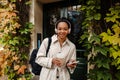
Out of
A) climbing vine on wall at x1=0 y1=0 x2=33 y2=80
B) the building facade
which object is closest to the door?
the building facade

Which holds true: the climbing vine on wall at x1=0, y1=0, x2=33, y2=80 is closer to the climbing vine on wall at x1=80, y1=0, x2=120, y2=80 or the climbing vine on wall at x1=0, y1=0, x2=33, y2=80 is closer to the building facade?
the building facade

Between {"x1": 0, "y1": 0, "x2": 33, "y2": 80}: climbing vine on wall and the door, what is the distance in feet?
1.57

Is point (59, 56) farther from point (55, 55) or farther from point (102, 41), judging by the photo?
point (102, 41)

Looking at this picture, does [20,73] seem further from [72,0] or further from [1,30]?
[72,0]

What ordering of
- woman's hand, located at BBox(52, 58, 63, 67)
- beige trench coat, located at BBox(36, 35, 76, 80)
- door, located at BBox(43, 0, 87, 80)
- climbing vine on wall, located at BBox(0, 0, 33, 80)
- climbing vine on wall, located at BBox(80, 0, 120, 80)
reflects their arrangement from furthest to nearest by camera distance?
climbing vine on wall, located at BBox(0, 0, 33, 80) → door, located at BBox(43, 0, 87, 80) → climbing vine on wall, located at BBox(80, 0, 120, 80) → beige trench coat, located at BBox(36, 35, 76, 80) → woman's hand, located at BBox(52, 58, 63, 67)

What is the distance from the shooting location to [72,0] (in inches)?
238

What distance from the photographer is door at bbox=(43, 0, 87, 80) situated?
5883mm

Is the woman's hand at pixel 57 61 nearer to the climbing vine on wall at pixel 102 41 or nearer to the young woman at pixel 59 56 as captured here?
the young woman at pixel 59 56

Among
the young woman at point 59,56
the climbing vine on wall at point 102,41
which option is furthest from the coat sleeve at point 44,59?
the climbing vine on wall at point 102,41

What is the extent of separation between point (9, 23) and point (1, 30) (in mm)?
280

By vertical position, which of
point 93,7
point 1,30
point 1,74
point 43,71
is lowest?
point 1,74

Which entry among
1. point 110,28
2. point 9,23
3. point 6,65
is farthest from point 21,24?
point 110,28

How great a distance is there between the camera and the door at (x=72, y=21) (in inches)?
232

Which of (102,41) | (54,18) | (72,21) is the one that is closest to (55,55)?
(102,41)
